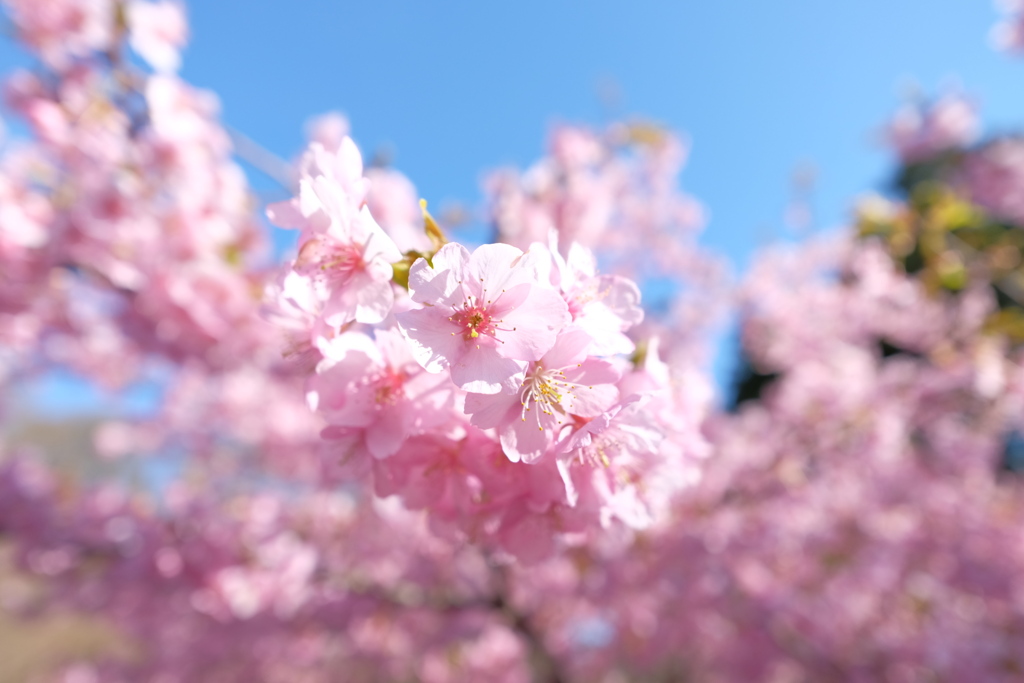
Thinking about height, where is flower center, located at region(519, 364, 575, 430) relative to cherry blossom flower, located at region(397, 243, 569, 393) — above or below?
below

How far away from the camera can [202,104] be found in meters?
2.77

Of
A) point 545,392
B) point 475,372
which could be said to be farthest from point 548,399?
point 475,372

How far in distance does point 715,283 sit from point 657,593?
452cm

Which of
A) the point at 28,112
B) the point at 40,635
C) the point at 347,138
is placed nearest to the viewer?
the point at 347,138

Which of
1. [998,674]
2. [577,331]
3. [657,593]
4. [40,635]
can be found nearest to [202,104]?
[577,331]

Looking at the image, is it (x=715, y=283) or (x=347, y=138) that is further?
(x=715, y=283)

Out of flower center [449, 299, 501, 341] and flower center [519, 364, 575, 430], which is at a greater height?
flower center [449, 299, 501, 341]

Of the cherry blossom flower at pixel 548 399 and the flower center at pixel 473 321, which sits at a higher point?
the flower center at pixel 473 321

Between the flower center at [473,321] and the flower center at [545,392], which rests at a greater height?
the flower center at [473,321]

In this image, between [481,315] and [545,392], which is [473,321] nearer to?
[481,315]

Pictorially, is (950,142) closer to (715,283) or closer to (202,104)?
(715,283)

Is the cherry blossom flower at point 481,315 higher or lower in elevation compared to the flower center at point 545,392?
higher

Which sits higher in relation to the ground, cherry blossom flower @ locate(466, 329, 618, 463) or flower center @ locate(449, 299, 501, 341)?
flower center @ locate(449, 299, 501, 341)

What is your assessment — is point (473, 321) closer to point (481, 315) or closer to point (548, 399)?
point (481, 315)
